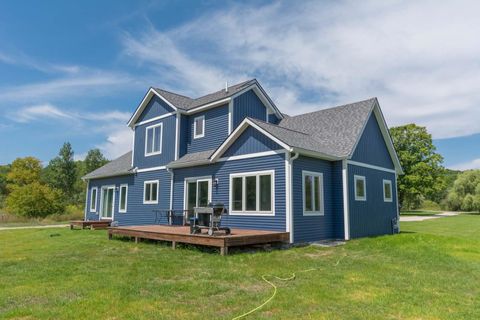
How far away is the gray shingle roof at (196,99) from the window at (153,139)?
4.84 ft

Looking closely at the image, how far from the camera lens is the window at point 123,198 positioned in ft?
60.3

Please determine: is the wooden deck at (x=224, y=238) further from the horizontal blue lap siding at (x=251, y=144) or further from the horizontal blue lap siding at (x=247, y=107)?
the horizontal blue lap siding at (x=247, y=107)

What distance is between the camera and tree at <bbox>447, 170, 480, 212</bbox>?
4586 centimetres

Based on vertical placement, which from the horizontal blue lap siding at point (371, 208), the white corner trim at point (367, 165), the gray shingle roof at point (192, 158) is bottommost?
the horizontal blue lap siding at point (371, 208)

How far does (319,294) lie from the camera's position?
515 cm

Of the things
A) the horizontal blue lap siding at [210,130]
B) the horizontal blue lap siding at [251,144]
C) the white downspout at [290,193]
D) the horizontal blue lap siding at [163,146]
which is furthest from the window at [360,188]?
the horizontal blue lap siding at [163,146]

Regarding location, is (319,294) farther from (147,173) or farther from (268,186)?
Result: (147,173)

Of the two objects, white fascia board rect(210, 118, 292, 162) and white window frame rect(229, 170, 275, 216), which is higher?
white fascia board rect(210, 118, 292, 162)

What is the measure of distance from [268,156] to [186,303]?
7.00m

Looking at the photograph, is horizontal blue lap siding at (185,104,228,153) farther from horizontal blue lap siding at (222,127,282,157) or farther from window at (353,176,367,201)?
window at (353,176,367,201)

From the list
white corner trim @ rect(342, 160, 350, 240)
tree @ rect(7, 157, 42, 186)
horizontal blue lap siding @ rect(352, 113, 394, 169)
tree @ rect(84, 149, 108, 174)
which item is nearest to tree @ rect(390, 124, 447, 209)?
horizontal blue lap siding @ rect(352, 113, 394, 169)

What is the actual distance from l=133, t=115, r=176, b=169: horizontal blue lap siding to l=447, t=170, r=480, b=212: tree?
4618 centimetres

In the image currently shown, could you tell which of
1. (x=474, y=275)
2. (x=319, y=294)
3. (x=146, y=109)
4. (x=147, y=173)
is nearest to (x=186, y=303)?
(x=319, y=294)

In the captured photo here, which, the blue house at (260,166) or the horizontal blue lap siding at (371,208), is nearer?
the blue house at (260,166)
